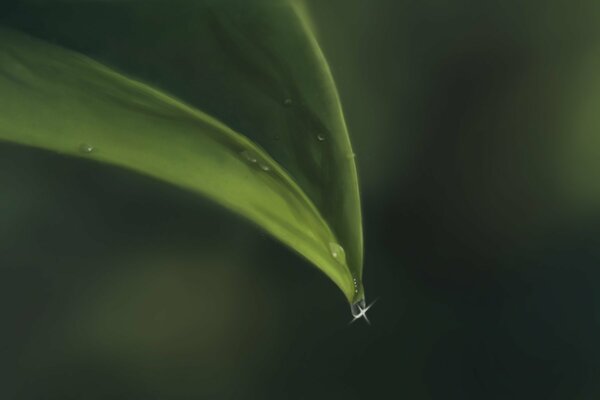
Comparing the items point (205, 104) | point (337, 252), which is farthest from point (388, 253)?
point (205, 104)

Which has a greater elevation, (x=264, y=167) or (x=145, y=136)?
(x=145, y=136)

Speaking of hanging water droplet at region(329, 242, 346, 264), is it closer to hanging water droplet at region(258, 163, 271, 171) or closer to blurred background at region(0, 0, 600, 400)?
blurred background at region(0, 0, 600, 400)

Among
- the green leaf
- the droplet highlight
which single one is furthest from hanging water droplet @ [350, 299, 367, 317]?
the droplet highlight

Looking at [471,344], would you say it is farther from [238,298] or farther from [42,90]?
[42,90]

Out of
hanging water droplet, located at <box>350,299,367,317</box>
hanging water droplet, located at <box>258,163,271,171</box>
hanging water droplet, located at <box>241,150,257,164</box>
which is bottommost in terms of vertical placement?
hanging water droplet, located at <box>350,299,367,317</box>

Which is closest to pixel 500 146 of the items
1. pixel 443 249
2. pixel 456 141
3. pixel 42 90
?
pixel 456 141

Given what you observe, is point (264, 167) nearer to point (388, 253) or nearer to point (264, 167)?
point (264, 167)

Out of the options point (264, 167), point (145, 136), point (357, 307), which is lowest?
point (357, 307)
